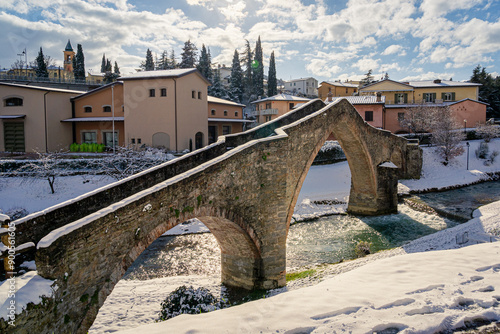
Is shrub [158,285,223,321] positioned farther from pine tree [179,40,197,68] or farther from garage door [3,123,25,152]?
pine tree [179,40,197,68]

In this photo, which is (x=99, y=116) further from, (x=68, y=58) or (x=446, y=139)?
(x=68, y=58)

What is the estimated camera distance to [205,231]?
62.1ft

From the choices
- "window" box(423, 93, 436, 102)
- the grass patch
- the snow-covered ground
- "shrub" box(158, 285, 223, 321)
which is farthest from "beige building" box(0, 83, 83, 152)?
"window" box(423, 93, 436, 102)

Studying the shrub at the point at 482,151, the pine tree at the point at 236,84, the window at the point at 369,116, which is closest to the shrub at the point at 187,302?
the window at the point at 369,116

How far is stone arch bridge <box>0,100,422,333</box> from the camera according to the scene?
20.5ft

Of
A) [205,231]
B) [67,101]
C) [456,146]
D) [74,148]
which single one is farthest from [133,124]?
[456,146]

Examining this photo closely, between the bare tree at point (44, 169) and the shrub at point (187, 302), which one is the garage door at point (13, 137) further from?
the shrub at point (187, 302)

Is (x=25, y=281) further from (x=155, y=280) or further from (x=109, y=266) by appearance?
(x=155, y=280)

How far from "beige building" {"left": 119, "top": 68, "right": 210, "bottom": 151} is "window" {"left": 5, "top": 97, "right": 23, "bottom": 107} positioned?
948cm

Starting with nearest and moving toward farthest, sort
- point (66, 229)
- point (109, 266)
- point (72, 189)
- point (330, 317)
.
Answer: point (330, 317), point (66, 229), point (109, 266), point (72, 189)

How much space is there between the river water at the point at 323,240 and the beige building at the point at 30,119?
18685 millimetres

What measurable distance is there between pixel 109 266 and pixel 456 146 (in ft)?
112

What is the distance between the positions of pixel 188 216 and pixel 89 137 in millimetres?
26493

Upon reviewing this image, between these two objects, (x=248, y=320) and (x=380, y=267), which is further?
(x=380, y=267)
